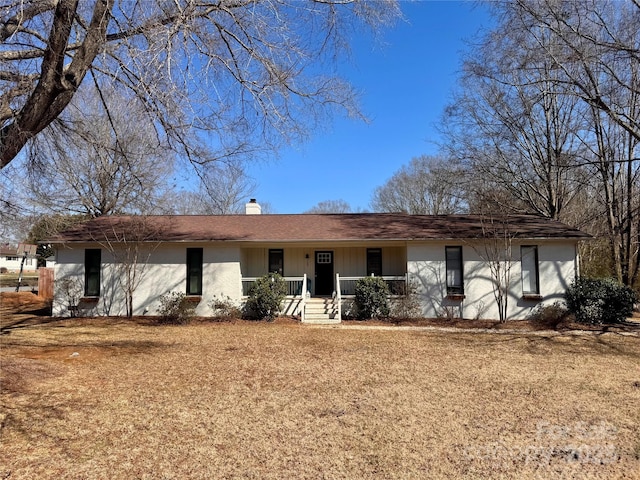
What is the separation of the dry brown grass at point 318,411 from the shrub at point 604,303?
3.97 m

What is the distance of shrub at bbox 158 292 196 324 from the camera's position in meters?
12.8

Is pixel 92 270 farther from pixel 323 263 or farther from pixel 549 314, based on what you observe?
pixel 549 314

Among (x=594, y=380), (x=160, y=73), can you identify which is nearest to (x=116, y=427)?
(x=160, y=73)

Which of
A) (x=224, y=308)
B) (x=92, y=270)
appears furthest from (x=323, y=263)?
(x=92, y=270)

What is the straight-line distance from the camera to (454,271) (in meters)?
13.8

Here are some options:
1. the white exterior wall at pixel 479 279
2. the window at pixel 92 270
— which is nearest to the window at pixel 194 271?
the window at pixel 92 270

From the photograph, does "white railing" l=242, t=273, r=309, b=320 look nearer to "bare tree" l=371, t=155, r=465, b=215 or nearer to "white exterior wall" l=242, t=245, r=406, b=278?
"white exterior wall" l=242, t=245, r=406, b=278

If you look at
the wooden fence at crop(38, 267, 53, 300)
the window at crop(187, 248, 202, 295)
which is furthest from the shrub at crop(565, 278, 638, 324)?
the wooden fence at crop(38, 267, 53, 300)

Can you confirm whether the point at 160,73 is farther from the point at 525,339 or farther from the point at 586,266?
the point at 586,266

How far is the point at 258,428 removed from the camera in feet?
14.5

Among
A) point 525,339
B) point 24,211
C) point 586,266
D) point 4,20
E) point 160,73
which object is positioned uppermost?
point 4,20

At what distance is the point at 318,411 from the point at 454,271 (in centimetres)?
1010

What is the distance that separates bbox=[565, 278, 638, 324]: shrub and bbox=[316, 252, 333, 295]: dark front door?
335 inches

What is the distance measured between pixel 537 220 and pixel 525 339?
7116mm
